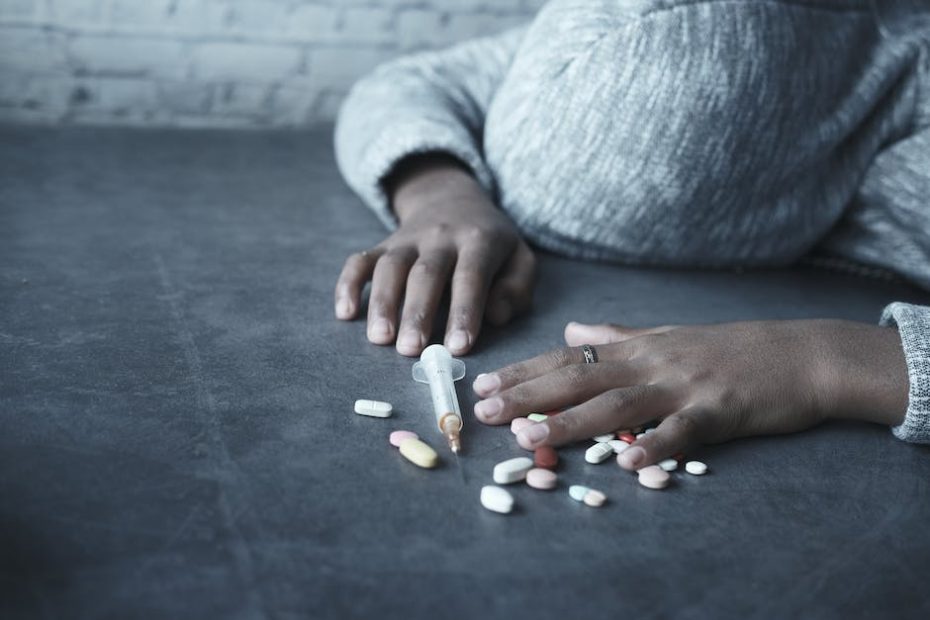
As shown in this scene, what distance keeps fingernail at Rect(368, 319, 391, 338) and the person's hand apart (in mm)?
145

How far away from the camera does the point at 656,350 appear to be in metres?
0.88

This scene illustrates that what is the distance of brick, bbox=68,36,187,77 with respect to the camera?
1.77 m

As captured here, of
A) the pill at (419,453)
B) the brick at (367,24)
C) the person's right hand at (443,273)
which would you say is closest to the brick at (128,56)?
the brick at (367,24)

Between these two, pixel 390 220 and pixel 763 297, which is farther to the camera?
pixel 390 220

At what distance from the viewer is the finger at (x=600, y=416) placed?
0.80 meters

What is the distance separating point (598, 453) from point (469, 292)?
28 centimetres

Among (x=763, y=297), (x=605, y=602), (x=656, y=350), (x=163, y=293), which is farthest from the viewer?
(x=763, y=297)

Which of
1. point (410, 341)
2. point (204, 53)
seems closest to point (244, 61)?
point (204, 53)

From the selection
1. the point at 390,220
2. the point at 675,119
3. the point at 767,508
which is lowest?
the point at 390,220

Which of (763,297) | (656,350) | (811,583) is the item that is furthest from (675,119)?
(811,583)

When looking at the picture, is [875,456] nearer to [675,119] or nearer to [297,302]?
[675,119]

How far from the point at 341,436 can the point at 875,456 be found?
18.9 inches

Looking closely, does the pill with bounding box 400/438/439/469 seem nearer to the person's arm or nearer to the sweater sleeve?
the person's arm

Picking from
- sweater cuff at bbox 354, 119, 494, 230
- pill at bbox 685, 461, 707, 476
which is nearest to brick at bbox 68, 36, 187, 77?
sweater cuff at bbox 354, 119, 494, 230
